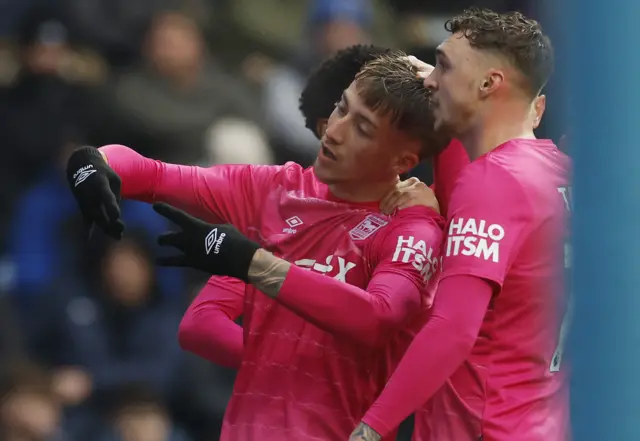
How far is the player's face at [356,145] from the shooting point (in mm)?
3408

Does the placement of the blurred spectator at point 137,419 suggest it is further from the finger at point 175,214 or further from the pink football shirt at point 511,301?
the finger at point 175,214

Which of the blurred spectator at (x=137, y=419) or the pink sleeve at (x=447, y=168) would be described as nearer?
the pink sleeve at (x=447, y=168)

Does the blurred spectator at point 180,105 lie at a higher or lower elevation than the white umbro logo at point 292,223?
higher

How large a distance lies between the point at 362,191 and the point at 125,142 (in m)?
3.01

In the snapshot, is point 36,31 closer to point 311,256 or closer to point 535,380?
point 311,256

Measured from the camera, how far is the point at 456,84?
10.7 ft

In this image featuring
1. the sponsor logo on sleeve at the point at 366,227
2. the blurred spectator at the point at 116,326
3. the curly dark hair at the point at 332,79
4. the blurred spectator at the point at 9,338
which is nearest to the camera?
the sponsor logo on sleeve at the point at 366,227

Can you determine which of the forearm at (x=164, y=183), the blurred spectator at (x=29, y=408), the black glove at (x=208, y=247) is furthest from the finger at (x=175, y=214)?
the blurred spectator at (x=29, y=408)

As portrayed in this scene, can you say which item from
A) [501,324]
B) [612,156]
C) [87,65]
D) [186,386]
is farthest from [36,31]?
[612,156]

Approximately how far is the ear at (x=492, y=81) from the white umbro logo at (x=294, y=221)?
57cm

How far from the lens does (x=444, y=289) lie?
3.04 m

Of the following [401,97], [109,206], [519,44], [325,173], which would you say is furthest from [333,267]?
[519,44]

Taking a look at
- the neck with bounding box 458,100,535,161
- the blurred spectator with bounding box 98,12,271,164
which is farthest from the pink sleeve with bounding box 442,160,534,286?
the blurred spectator with bounding box 98,12,271,164

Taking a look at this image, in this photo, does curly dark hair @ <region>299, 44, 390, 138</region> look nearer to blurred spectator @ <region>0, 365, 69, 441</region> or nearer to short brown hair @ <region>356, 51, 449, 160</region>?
short brown hair @ <region>356, 51, 449, 160</region>
